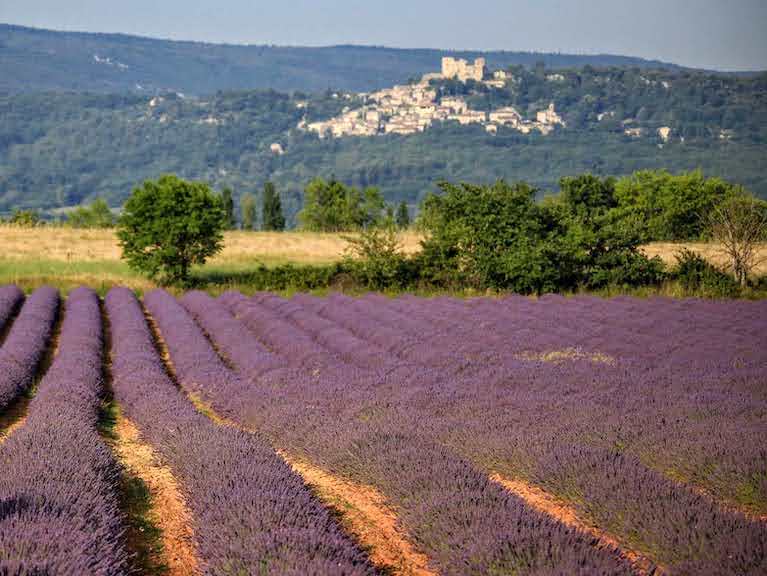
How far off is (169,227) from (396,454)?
25.2m

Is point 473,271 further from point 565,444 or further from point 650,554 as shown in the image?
point 650,554

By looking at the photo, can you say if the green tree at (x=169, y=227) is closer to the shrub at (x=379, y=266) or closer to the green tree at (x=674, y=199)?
the shrub at (x=379, y=266)

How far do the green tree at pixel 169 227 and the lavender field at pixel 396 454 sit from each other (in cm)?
1522

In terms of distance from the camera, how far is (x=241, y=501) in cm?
585

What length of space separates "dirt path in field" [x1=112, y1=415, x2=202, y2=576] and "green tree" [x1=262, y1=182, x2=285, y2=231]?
74.6 metres

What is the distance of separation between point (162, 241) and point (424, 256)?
9.26 m

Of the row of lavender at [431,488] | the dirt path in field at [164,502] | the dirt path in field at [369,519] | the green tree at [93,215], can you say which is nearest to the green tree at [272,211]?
the green tree at [93,215]

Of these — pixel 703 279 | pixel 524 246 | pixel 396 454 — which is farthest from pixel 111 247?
pixel 396 454

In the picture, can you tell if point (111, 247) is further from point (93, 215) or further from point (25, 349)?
point (93, 215)

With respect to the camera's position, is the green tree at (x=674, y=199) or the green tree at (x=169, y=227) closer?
the green tree at (x=169, y=227)

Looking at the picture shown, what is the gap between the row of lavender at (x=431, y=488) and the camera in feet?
15.9

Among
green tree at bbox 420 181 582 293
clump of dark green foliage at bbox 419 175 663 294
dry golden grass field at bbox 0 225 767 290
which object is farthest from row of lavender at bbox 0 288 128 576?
dry golden grass field at bbox 0 225 767 290

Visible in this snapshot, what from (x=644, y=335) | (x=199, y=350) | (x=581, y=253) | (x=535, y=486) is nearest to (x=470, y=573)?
(x=535, y=486)

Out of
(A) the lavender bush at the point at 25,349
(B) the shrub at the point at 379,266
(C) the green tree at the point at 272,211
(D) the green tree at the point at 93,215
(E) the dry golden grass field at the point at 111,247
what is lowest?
(D) the green tree at the point at 93,215
